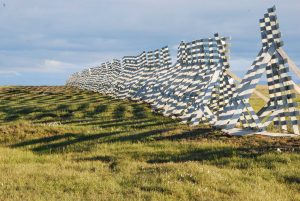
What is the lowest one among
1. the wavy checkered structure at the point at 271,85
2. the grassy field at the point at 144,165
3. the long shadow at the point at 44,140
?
the grassy field at the point at 144,165

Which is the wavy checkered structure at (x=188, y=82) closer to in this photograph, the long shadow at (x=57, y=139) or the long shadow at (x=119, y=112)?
the long shadow at (x=119, y=112)

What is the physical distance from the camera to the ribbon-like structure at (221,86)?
16094 mm

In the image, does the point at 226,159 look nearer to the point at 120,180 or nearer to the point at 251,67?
the point at 120,180

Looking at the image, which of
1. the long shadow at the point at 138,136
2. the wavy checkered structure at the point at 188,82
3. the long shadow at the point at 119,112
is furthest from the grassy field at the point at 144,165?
the long shadow at the point at 119,112

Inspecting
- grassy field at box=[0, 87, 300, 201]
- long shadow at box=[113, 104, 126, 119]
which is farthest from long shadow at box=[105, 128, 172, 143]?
long shadow at box=[113, 104, 126, 119]

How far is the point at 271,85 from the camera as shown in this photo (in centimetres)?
1655

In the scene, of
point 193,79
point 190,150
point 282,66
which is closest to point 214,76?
point 193,79

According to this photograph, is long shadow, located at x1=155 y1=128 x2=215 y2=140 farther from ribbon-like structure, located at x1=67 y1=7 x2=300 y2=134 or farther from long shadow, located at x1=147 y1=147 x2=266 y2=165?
long shadow, located at x1=147 y1=147 x2=266 y2=165

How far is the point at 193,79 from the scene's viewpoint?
23.3 meters

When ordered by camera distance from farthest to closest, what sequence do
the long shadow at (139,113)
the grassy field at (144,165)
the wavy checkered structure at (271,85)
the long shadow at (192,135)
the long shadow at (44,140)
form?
the long shadow at (139,113) → the long shadow at (44,140) → the long shadow at (192,135) → the wavy checkered structure at (271,85) → the grassy field at (144,165)

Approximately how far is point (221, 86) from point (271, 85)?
4.98m

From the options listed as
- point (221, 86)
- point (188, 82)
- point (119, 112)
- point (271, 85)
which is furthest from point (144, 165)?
point (119, 112)

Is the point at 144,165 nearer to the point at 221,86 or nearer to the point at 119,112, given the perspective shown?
the point at 221,86

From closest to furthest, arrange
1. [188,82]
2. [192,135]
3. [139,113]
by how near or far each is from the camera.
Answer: [192,135], [188,82], [139,113]
